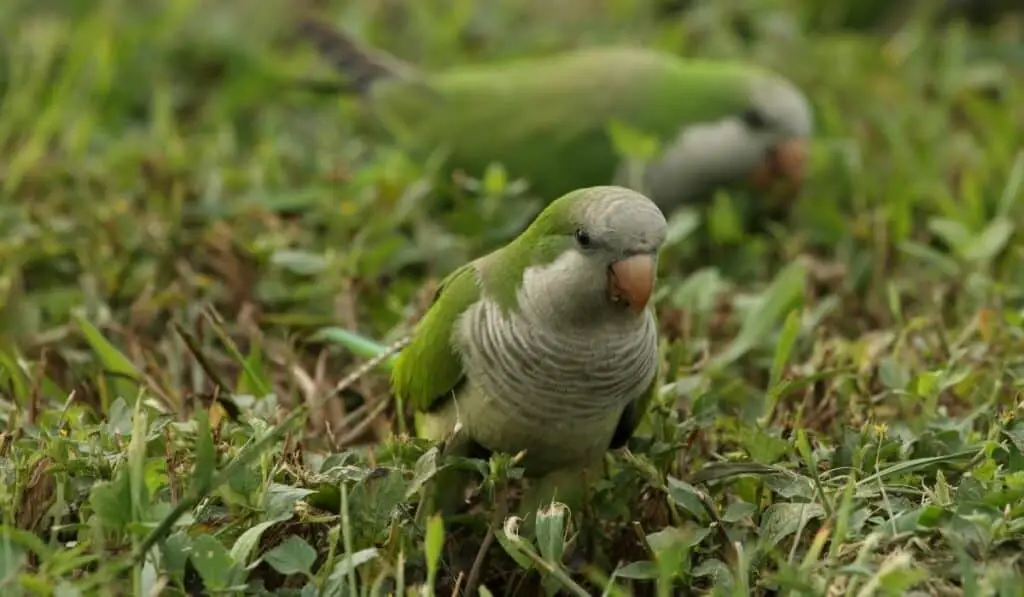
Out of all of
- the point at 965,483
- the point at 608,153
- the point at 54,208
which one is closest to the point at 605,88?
the point at 608,153

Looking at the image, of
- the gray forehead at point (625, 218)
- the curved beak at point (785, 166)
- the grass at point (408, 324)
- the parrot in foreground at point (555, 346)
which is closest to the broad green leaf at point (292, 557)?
the grass at point (408, 324)

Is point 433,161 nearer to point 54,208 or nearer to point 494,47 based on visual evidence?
point 54,208

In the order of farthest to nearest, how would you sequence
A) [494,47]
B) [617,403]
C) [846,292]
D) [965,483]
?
[494,47], [846,292], [617,403], [965,483]

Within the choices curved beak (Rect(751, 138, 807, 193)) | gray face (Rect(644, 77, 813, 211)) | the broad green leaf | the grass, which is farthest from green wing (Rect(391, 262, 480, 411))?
curved beak (Rect(751, 138, 807, 193))

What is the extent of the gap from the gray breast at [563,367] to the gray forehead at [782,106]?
6.04 ft

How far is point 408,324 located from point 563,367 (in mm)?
811

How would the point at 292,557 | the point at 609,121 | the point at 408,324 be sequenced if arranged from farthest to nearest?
1. the point at 609,121
2. the point at 408,324
3. the point at 292,557

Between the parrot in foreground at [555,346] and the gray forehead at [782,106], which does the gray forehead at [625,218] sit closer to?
the parrot in foreground at [555,346]

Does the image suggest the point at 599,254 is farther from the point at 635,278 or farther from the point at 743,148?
the point at 743,148

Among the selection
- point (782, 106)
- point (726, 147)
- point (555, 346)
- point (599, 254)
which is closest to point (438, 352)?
point (555, 346)

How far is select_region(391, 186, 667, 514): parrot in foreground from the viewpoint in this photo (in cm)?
204

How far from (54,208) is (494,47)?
1.97 meters

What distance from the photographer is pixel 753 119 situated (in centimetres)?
389

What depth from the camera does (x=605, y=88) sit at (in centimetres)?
388
